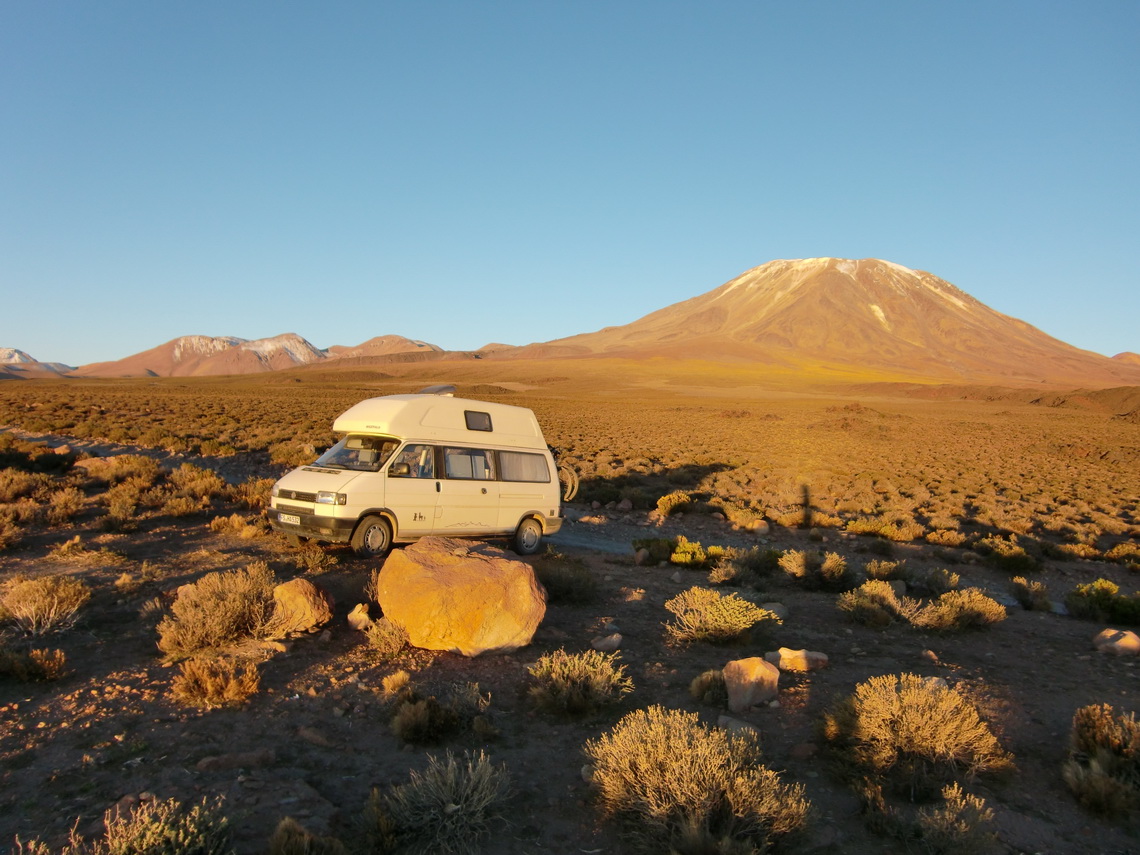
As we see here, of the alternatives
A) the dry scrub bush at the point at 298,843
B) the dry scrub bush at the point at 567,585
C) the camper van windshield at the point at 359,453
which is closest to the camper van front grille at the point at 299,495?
the camper van windshield at the point at 359,453

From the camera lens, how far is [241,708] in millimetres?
Answer: 5309

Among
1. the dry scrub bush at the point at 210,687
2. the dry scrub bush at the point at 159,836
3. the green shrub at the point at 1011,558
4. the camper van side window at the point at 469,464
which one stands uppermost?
the camper van side window at the point at 469,464

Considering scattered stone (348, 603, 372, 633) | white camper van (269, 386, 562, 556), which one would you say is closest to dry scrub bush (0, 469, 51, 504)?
white camper van (269, 386, 562, 556)

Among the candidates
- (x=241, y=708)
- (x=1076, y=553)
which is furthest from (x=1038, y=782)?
(x=1076, y=553)

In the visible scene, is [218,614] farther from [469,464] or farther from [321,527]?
[469,464]

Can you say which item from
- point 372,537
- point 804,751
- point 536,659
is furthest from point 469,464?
point 804,751

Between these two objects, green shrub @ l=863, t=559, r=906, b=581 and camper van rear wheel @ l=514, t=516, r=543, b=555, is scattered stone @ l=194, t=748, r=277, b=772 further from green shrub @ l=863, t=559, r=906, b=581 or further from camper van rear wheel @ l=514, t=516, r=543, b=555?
green shrub @ l=863, t=559, r=906, b=581

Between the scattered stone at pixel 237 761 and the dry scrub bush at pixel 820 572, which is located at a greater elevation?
the scattered stone at pixel 237 761

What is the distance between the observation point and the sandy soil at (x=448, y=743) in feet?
13.3

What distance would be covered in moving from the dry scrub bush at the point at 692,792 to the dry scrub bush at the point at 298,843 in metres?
1.67

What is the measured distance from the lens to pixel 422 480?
994 centimetres

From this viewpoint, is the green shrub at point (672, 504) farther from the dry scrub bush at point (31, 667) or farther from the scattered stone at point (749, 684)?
the dry scrub bush at point (31, 667)

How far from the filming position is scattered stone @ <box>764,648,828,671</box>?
261 inches

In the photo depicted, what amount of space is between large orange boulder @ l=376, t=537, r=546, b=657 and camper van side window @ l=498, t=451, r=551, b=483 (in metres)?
4.15
